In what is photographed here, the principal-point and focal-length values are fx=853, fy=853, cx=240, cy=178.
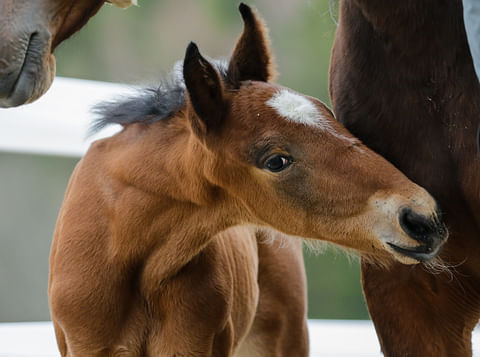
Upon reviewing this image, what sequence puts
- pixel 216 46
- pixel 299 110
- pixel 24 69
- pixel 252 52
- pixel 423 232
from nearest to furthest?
pixel 423 232
pixel 24 69
pixel 299 110
pixel 252 52
pixel 216 46

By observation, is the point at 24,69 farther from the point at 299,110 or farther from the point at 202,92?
the point at 299,110

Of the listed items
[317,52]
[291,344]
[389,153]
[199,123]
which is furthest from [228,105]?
[317,52]

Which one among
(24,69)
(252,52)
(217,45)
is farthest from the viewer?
(217,45)

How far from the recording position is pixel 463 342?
2.27m

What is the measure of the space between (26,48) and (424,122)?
1.01m

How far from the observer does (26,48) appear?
214 cm

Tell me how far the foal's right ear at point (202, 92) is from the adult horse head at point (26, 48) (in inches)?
14.4

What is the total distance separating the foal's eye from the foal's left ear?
0.94ft

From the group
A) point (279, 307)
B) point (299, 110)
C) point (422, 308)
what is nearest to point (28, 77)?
point (299, 110)

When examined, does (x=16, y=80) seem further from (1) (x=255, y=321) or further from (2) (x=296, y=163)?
(1) (x=255, y=321)

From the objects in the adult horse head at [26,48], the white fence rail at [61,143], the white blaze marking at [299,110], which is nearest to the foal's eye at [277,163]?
the white blaze marking at [299,110]

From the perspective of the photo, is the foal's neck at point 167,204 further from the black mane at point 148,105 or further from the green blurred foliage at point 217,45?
the green blurred foliage at point 217,45

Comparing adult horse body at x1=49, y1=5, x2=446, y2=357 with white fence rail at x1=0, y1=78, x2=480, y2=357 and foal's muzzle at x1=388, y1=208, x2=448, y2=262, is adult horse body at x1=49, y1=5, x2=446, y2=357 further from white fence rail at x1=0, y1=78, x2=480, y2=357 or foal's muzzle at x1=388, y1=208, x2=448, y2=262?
white fence rail at x1=0, y1=78, x2=480, y2=357

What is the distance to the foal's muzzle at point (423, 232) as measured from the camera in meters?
1.99
